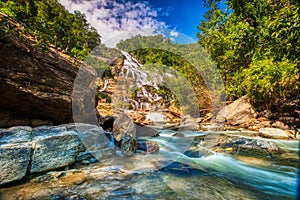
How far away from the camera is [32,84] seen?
4.76 metres

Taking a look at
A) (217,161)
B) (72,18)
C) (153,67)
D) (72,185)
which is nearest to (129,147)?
(72,185)

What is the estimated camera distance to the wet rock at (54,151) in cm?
300

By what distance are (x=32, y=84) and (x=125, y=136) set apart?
3395mm

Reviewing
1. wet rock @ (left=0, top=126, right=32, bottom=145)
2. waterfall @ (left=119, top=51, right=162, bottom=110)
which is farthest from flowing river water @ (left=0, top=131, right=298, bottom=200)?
waterfall @ (left=119, top=51, right=162, bottom=110)

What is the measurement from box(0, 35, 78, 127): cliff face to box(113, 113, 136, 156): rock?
228 cm

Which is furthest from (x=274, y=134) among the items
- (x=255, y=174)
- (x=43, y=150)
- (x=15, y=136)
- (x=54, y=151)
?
(x=15, y=136)

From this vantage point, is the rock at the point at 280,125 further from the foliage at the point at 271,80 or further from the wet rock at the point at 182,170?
the wet rock at the point at 182,170

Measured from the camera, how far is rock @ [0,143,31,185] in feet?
8.37

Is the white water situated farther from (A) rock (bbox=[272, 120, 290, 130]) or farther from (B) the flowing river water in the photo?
(A) rock (bbox=[272, 120, 290, 130])

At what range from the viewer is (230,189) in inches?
112

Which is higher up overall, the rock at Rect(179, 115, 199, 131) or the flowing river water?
the rock at Rect(179, 115, 199, 131)

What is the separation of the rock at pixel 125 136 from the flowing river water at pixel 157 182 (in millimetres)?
404

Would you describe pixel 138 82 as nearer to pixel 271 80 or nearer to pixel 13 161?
pixel 271 80

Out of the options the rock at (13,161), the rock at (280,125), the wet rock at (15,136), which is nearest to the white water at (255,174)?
the rock at (13,161)
